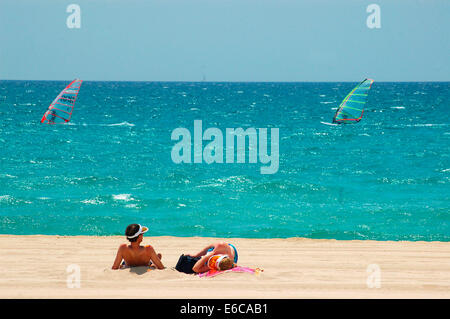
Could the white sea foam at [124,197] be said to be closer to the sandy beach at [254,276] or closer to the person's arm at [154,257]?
the sandy beach at [254,276]

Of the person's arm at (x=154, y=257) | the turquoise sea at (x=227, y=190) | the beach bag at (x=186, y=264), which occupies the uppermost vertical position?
the person's arm at (x=154, y=257)

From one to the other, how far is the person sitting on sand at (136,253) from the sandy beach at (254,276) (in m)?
0.13

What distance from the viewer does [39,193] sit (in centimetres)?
1817

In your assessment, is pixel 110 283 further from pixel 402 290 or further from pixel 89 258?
pixel 402 290

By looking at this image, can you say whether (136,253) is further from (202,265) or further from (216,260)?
(216,260)

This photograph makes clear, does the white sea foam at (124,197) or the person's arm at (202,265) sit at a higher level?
the person's arm at (202,265)

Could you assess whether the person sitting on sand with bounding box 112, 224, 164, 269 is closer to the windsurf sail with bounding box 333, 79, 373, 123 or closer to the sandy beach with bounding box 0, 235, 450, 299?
the sandy beach with bounding box 0, 235, 450, 299

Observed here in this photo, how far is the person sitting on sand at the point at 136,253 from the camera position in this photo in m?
7.58

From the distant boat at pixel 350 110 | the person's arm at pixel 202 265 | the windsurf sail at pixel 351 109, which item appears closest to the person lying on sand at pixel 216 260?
the person's arm at pixel 202 265

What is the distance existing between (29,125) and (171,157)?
1941 cm

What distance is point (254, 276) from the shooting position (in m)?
7.49

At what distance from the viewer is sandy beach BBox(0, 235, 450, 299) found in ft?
22.6

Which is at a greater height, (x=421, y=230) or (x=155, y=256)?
(x=155, y=256)

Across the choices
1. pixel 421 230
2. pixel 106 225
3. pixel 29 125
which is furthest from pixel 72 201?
pixel 29 125
